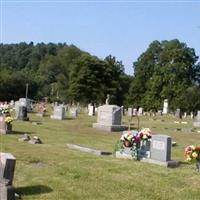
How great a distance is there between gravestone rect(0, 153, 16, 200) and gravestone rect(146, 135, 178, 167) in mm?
4928

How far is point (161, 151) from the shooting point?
41.2 ft

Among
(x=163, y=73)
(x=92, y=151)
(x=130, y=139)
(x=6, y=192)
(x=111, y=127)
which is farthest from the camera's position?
(x=163, y=73)

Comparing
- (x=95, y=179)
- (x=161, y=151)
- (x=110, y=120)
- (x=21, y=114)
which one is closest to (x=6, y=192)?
(x=95, y=179)

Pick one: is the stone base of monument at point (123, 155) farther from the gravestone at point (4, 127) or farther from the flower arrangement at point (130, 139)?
the gravestone at point (4, 127)

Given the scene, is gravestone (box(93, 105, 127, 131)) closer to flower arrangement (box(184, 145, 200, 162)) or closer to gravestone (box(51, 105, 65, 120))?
gravestone (box(51, 105, 65, 120))

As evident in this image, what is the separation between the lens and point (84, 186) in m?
9.14

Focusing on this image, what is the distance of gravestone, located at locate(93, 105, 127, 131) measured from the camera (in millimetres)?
26128

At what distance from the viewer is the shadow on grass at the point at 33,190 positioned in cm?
872

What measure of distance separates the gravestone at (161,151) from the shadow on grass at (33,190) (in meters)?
4.07

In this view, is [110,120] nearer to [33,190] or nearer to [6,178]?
[33,190]

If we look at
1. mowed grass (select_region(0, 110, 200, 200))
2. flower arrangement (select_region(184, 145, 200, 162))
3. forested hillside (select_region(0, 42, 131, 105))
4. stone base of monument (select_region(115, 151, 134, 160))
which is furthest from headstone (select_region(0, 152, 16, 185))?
forested hillside (select_region(0, 42, 131, 105))

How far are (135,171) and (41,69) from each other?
381 ft

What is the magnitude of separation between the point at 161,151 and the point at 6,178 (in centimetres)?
526

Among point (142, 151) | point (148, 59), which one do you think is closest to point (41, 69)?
point (148, 59)
